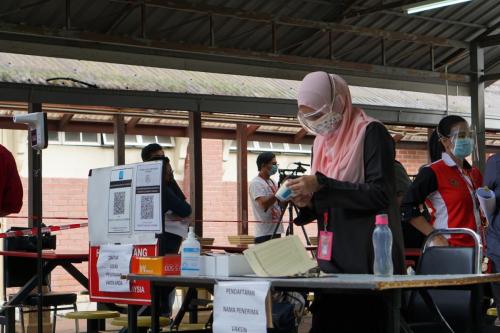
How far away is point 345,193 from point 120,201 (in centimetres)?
205

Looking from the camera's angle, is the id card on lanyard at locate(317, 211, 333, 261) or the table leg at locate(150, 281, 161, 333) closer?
the id card on lanyard at locate(317, 211, 333, 261)

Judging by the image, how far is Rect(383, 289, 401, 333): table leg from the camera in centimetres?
273

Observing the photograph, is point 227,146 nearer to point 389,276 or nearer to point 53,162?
point 53,162

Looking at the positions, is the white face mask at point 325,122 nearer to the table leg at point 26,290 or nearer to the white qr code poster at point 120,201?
the white qr code poster at point 120,201

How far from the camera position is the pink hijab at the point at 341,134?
10.5ft

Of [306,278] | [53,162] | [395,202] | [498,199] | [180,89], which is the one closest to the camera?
[306,278]

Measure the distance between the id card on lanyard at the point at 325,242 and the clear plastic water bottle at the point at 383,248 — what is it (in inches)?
7.9

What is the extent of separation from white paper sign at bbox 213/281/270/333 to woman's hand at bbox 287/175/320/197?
0.35 metres

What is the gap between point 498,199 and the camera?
4.57m

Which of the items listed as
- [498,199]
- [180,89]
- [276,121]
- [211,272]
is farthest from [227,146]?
[211,272]

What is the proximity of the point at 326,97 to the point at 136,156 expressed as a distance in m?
8.14

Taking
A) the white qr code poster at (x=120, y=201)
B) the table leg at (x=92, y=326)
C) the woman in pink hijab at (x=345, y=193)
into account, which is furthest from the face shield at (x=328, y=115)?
the table leg at (x=92, y=326)

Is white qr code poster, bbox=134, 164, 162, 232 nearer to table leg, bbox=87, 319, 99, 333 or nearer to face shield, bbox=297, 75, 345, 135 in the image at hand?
face shield, bbox=297, 75, 345, 135

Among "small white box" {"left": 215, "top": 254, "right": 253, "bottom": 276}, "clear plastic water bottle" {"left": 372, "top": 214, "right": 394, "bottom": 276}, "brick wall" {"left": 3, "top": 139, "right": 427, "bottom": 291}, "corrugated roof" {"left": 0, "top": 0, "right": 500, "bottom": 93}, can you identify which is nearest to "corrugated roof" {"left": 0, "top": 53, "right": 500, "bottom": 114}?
"corrugated roof" {"left": 0, "top": 0, "right": 500, "bottom": 93}
